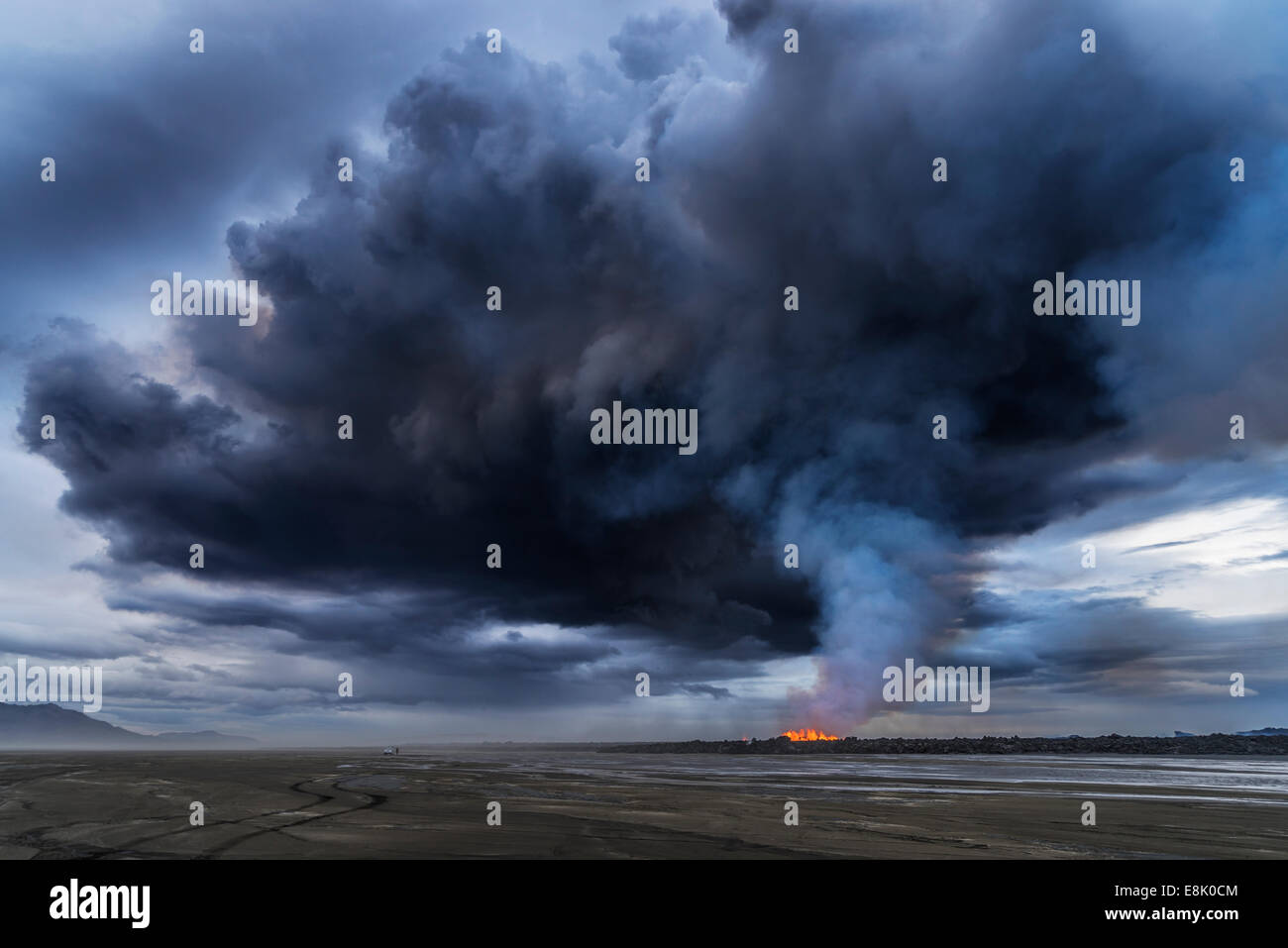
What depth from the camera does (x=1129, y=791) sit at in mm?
42656

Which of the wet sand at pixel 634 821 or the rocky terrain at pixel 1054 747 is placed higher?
the wet sand at pixel 634 821

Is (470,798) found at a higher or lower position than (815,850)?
lower

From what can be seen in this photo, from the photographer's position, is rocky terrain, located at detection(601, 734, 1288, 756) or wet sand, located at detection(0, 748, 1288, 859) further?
rocky terrain, located at detection(601, 734, 1288, 756)

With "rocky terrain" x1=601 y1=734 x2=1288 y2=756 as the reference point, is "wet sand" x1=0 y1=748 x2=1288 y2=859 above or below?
above

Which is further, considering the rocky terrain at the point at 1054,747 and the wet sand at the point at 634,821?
the rocky terrain at the point at 1054,747

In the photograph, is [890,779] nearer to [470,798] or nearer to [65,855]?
[470,798]

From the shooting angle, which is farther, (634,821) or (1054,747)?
(1054,747)
